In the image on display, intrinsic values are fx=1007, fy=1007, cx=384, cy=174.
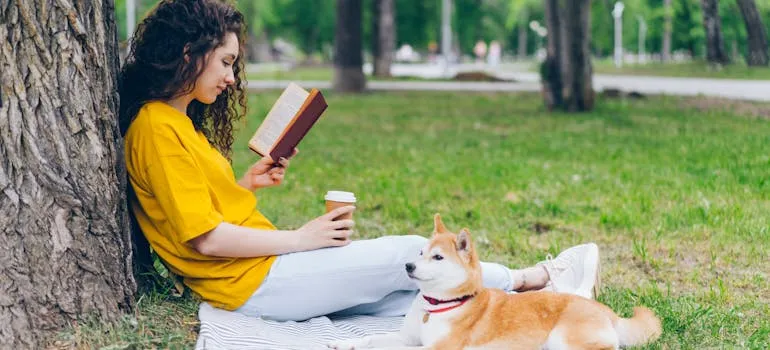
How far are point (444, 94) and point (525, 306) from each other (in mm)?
17035

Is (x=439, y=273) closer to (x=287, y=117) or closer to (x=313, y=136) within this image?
(x=287, y=117)

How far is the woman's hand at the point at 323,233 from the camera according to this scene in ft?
13.4

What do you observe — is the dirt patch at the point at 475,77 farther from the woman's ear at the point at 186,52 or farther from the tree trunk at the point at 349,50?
the woman's ear at the point at 186,52

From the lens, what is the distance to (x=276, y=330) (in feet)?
13.3

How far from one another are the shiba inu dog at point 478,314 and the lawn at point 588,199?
0.47 metres

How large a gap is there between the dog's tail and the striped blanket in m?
0.95

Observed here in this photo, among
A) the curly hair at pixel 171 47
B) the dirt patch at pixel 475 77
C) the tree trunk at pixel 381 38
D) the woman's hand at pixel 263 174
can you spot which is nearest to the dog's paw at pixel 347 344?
the woman's hand at pixel 263 174

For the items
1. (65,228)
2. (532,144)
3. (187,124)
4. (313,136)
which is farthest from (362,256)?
A: (313,136)

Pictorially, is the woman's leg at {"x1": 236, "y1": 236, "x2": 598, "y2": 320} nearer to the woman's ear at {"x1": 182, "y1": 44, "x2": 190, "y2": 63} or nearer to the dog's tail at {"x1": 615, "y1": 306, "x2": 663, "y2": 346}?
the dog's tail at {"x1": 615, "y1": 306, "x2": 663, "y2": 346}

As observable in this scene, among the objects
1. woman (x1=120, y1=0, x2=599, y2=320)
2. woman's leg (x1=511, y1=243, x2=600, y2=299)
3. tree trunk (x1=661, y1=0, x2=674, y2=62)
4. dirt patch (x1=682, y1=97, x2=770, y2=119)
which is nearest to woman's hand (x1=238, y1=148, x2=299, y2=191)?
woman (x1=120, y1=0, x2=599, y2=320)

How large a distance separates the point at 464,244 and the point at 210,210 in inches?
38.2

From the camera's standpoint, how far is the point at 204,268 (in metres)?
4.04

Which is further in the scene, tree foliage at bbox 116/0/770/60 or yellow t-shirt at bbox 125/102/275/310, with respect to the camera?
tree foliage at bbox 116/0/770/60

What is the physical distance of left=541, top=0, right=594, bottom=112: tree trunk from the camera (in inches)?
553
